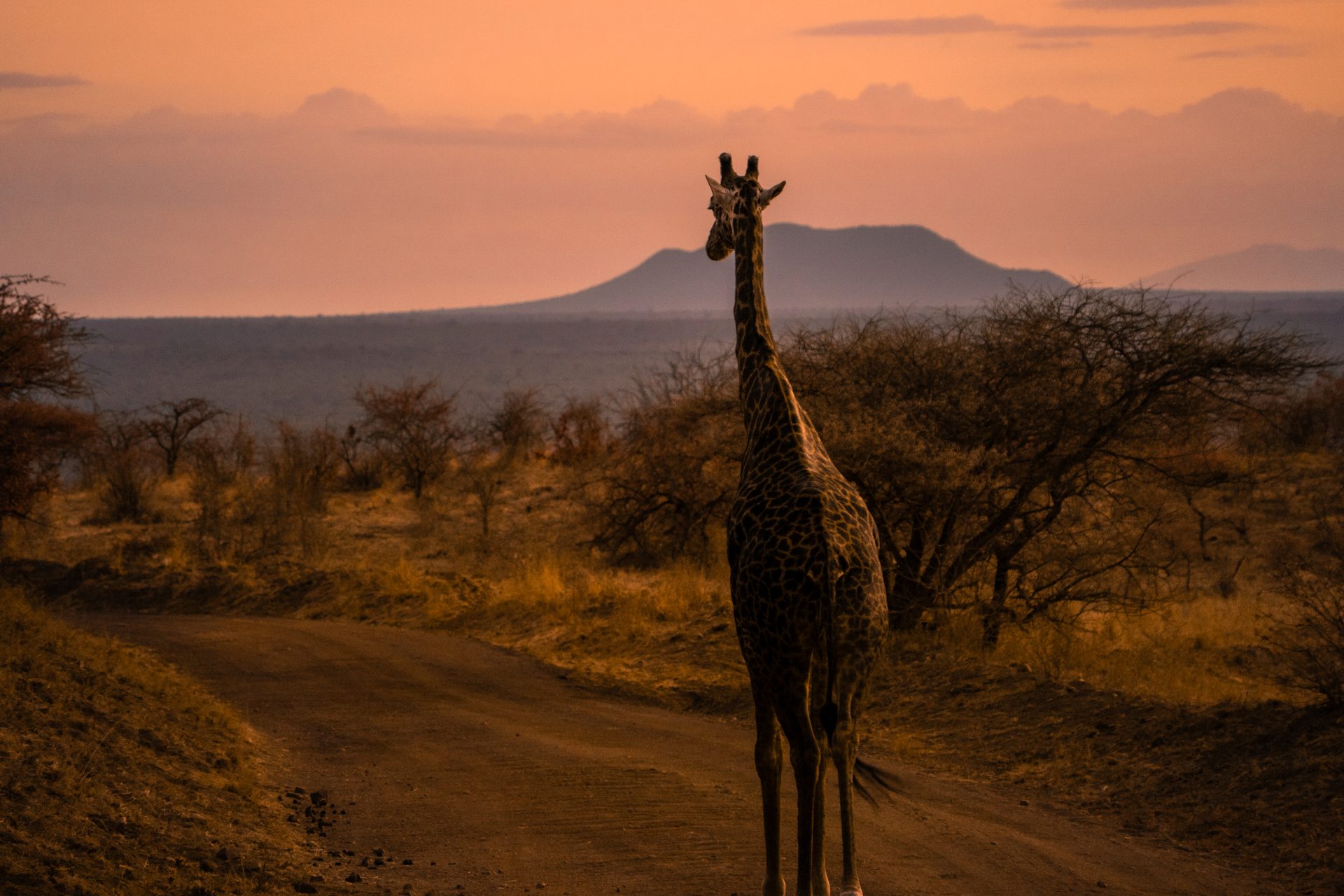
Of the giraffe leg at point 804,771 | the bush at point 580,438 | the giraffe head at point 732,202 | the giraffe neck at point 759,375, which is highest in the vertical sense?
the giraffe head at point 732,202

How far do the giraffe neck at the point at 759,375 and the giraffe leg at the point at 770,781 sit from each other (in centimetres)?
147

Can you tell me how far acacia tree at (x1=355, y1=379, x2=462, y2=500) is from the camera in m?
29.2

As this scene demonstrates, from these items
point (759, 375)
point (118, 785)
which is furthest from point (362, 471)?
point (759, 375)

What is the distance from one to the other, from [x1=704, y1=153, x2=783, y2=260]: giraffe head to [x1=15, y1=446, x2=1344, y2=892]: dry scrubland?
457 centimetres

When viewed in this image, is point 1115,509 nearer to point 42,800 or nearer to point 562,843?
point 562,843

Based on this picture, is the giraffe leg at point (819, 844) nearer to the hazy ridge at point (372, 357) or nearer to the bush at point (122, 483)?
the bush at point (122, 483)

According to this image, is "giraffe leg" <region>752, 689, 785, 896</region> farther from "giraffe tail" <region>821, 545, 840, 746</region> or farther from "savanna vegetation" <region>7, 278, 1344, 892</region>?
"savanna vegetation" <region>7, 278, 1344, 892</region>

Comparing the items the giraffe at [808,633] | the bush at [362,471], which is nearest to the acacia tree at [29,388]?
the bush at [362,471]

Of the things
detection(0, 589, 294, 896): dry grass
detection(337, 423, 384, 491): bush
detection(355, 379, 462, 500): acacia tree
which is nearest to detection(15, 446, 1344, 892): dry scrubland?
detection(355, 379, 462, 500): acacia tree

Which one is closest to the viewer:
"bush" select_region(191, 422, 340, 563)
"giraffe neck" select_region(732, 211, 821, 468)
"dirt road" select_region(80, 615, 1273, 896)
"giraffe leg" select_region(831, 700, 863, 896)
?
"giraffe leg" select_region(831, 700, 863, 896)

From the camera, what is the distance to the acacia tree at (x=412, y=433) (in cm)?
2923

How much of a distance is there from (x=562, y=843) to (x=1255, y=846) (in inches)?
169

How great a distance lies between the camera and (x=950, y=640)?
13508 millimetres

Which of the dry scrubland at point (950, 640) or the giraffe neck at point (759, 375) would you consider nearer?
the giraffe neck at point (759, 375)
